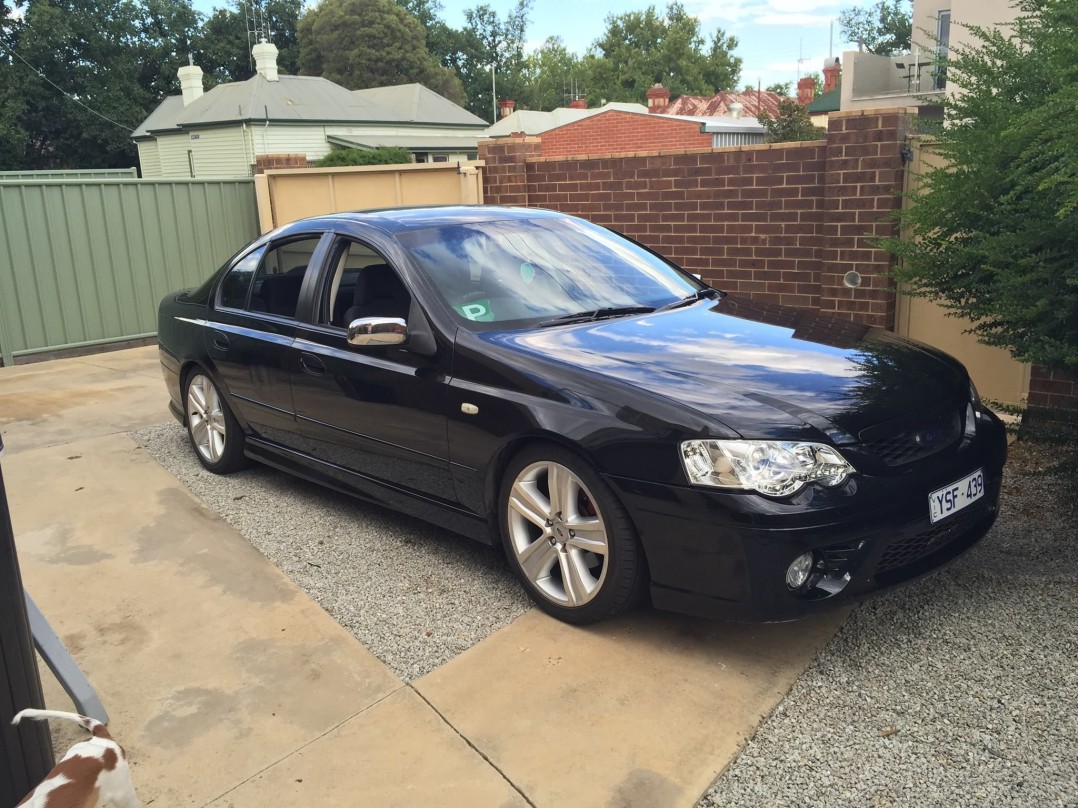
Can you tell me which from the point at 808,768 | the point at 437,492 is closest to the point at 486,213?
the point at 437,492

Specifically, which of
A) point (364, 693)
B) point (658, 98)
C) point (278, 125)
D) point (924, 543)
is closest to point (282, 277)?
point (364, 693)

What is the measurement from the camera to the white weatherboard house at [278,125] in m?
36.7

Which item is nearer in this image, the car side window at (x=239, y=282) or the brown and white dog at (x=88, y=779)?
the brown and white dog at (x=88, y=779)

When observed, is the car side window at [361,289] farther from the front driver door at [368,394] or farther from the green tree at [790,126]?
the green tree at [790,126]

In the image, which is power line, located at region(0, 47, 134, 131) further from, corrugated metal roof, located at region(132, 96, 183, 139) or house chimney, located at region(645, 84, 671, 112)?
house chimney, located at region(645, 84, 671, 112)

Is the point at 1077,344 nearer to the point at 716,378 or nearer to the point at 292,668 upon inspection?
the point at 716,378

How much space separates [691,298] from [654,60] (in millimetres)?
88327

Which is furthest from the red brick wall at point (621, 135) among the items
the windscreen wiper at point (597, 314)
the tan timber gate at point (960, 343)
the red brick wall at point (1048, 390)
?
the windscreen wiper at point (597, 314)

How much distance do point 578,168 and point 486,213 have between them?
4.61 meters

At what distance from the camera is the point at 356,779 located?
2.93 metres

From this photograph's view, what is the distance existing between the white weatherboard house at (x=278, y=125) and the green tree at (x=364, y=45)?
73.4ft

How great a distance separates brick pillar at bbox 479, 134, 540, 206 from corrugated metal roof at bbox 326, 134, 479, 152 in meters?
27.7

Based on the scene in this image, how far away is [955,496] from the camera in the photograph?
138 inches

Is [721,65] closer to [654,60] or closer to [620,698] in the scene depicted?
[654,60]
